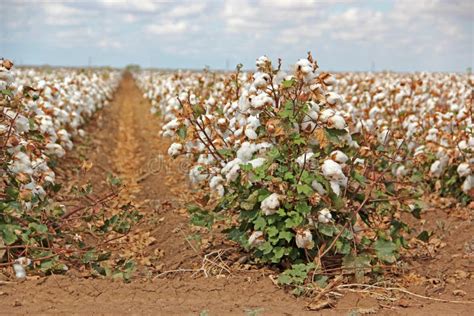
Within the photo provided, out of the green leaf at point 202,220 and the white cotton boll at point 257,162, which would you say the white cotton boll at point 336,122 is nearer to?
the white cotton boll at point 257,162

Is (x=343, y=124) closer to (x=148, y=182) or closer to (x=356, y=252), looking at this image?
(x=356, y=252)

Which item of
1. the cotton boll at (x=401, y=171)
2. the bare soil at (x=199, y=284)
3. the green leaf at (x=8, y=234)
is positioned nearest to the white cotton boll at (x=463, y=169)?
the bare soil at (x=199, y=284)

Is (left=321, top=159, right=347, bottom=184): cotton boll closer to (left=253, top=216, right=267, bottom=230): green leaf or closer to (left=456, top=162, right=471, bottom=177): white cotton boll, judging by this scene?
(left=253, top=216, right=267, bottom=230): green leaf

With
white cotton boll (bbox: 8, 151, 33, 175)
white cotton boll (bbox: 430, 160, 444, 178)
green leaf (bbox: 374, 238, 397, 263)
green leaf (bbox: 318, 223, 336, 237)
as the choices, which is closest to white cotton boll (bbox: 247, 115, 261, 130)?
green leaf (bbox: 318, 223, 336, 237)

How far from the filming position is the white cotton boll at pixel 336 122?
164 inches

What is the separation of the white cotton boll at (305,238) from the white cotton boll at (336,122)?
2.31ft

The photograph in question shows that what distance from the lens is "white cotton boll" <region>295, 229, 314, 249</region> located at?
416 cm

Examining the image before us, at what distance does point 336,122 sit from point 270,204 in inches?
26.8

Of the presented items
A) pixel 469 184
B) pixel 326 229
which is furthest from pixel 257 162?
pixel 469 184

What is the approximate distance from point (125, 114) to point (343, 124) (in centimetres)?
1523

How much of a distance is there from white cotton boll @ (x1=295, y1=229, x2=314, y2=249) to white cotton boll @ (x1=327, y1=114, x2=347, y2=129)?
703 millimetres

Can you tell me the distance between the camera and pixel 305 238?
4.16m

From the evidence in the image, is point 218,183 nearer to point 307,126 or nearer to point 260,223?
point 260,223

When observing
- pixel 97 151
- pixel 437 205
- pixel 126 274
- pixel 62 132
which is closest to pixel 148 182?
pixel 62 132
